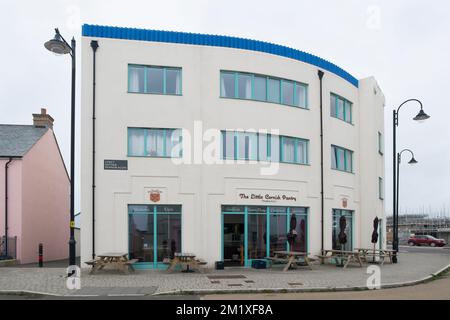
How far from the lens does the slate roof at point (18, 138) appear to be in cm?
2133

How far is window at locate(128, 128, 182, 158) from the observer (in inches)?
664

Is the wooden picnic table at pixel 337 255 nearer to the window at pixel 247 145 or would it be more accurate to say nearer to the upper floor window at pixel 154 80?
the window at pixel 247 145

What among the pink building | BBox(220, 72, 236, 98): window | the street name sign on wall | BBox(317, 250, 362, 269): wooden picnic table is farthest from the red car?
the street name sign on wall

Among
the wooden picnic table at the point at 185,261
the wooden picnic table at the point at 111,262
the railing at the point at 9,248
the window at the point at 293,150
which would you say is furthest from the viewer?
the railing at the point at 9,248

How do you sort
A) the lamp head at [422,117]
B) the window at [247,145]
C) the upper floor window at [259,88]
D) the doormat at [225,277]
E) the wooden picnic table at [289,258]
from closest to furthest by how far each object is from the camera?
the doormat at [225,277] → the wooden picnic table at [289,258] → the window at [247,145] → the upper floor window at [259,88] → the lamp head at [422,117]

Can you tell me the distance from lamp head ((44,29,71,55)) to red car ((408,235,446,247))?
39071 mm

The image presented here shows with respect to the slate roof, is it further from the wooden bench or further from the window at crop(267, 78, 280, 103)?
the window at crop(267, 78, 280, 103)

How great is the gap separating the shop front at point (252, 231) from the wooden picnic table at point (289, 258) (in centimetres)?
42

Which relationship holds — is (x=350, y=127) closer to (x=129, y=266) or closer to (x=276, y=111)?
→ (x=276, y=111)

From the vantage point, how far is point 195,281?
13.2m

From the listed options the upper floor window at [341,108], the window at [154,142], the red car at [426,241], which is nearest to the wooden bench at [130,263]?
the window at [154,142]

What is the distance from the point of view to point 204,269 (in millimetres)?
16406

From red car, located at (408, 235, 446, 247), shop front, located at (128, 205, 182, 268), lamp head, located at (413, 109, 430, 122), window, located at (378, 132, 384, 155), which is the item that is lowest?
red car, located at (408, 235, 446, 247)

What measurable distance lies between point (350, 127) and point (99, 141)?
12.8 metres
